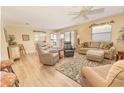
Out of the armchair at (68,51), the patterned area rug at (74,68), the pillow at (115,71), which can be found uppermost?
the pillow at (115,71)

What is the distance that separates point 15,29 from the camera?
6.17 meters

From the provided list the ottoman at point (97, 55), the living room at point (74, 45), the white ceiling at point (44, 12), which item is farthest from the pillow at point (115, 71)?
the ottoman at point (97, 55)

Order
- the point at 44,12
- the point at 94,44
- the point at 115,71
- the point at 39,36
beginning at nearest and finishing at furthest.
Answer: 1. the point at 115,71
2. the point at 44,12
3. the point at 94,44
4. the point at 39,36

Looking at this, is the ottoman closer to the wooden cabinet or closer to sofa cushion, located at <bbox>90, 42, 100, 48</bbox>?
sofa cushion, located at <bbox>90, 42, 100, 48</bbox>

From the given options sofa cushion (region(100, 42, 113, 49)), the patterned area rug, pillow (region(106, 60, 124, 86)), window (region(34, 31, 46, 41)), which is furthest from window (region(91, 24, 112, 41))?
window (region(34, 31, 46, 41))

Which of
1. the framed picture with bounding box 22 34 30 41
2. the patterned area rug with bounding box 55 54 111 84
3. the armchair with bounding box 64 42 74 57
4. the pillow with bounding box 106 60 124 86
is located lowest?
the patterned area rug with bounding box 55 54 111 84

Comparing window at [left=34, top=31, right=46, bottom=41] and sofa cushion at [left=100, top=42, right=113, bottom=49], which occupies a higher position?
window at [left=34, top=31, right=46, bottom=41]

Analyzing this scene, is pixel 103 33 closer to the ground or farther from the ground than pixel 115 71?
farther from the ground

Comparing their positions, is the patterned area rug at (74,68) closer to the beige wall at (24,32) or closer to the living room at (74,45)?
the living room at (74,45)

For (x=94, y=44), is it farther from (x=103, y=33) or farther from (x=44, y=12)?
(x=44, y=12)

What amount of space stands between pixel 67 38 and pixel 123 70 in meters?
4.15

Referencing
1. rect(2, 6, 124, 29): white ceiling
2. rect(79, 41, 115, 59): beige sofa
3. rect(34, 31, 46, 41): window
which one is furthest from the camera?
rect(34, 31, 46, 41): window

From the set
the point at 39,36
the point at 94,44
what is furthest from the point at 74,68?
the point at 39,36

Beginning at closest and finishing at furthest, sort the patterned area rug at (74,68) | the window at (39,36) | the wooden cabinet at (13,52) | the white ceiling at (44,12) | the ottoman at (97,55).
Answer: the patterned area rug at (74,68) → the white ceiling at (44,12) → the ottoman at (97,55) → the wooden cabinet at (13,52) → the window at (39,36)
